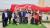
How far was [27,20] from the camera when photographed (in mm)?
1174

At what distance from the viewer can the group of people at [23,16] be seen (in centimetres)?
117

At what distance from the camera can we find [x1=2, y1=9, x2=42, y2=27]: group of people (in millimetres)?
1166

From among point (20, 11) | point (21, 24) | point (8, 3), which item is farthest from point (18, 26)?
point (8, 3)

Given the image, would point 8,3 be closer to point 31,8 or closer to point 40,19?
point 31,8

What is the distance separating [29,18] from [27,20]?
0.03 meters

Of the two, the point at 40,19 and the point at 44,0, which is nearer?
the point at 40,19

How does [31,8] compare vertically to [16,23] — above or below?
above

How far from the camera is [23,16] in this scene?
1.17 m

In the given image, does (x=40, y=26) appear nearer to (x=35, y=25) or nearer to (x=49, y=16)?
(x=35, y=25)

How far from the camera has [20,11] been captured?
1171mm

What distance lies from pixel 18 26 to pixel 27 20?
0.36ft

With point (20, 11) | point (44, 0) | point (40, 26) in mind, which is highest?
point (44, 0)

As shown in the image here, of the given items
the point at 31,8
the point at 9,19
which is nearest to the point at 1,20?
the point at 9,19

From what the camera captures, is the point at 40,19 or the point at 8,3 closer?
the point at 40,19
